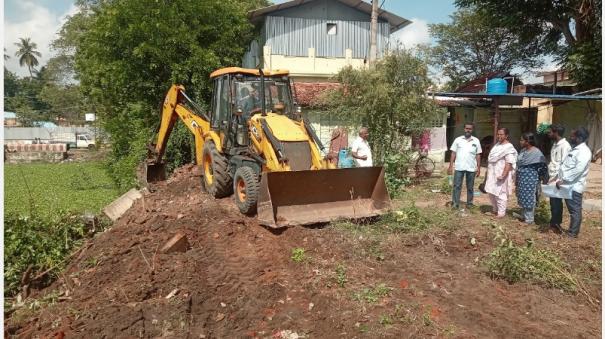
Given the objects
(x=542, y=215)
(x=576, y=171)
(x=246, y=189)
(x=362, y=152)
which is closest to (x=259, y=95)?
(x=246, y=189)

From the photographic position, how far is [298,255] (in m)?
5.80

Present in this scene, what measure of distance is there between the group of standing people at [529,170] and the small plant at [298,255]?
3796 millimetres

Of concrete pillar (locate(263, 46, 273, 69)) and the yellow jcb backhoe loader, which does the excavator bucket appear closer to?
the yellow jcb backhoe loader

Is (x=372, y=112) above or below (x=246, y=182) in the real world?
above

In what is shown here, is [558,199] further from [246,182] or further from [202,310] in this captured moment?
[202,310]


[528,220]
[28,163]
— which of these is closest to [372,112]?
[528,220]

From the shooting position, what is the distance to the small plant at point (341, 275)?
5.00 m

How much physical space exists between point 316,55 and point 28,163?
14493 millimetres

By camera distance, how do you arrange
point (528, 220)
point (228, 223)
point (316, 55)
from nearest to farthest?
point (228, 223) → point (528, 220) → point (316, 55)

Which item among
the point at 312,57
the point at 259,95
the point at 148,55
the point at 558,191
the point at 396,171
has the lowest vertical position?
the point at 396,171

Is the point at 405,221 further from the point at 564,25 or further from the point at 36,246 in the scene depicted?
the point at 564,25

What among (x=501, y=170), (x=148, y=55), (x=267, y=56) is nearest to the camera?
(x=501, y=170)

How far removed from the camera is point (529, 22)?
19.5m

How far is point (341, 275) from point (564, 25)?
58.2 feet
